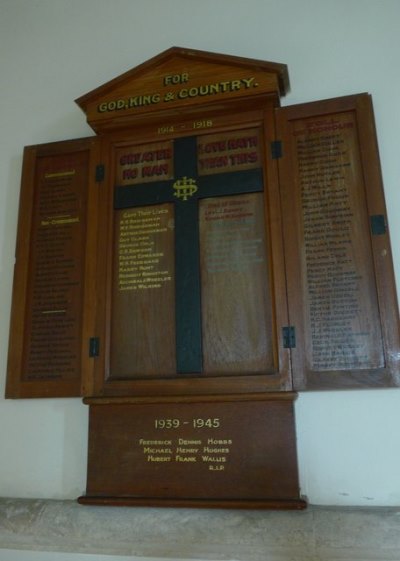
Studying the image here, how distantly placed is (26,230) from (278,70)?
1.29 metres

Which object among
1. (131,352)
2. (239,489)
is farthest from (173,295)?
(239,489)

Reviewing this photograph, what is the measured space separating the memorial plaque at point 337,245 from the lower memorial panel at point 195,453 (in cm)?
Answer: 24

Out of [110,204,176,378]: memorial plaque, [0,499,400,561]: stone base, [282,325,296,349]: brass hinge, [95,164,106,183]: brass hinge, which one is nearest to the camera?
[0,499,400,561]: stone base

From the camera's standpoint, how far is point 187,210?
2133mm

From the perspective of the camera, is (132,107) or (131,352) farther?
(132,107)

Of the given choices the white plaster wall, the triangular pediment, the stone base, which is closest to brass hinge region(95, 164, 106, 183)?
the triangular pediment

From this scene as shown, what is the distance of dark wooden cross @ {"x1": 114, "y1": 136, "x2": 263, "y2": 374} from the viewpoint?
1992 millimetres

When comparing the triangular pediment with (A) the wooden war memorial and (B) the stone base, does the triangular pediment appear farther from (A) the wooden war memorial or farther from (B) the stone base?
(B) the stone base

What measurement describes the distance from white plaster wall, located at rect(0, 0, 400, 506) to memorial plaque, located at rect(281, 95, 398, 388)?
0.38ft

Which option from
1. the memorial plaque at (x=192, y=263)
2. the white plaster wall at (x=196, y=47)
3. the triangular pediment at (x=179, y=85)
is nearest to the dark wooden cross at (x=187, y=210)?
the memorial plaque at (x=192, y=263)

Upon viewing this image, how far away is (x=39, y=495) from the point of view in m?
2.08

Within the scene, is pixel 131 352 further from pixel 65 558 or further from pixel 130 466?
pixel 65 558

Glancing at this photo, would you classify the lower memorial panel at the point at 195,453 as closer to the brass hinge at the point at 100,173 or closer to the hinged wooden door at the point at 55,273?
the hinged wooden door at the point at 55,273

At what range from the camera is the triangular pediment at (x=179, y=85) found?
210 cm
